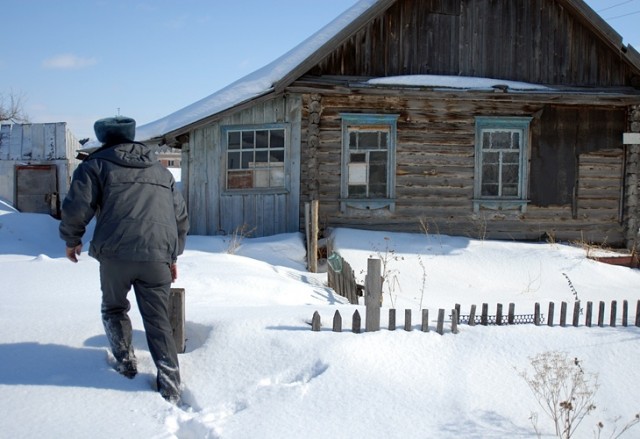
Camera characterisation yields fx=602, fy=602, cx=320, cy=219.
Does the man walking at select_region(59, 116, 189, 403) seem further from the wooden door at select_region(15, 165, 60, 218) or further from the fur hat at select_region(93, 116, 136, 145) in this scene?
the wooden door at select_region(15, 165, 60, 218)

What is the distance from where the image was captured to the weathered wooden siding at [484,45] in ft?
38.4

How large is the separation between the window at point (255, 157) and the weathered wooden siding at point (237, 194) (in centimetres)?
16

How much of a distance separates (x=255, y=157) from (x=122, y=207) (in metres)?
8.13

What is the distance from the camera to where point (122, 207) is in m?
3.78

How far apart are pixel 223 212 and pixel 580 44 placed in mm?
7932

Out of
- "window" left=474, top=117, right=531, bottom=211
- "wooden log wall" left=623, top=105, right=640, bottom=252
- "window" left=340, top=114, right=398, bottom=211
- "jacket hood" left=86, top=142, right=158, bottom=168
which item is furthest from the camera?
"wooden log wall" left=623, top=105, right=640, bottom=252

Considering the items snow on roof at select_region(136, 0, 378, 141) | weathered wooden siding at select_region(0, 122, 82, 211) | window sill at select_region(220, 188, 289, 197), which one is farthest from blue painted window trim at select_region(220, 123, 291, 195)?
weathered wooden siding at select_region(0, 122, 82, 211)

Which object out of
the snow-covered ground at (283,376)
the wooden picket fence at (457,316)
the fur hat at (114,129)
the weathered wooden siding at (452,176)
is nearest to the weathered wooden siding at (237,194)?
the weathered wooden siding at (452,176)

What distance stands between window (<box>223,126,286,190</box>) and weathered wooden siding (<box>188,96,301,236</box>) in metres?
0.16

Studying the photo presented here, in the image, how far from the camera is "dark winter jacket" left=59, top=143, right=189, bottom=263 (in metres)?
3.75

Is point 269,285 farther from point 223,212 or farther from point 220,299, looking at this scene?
point 223,212

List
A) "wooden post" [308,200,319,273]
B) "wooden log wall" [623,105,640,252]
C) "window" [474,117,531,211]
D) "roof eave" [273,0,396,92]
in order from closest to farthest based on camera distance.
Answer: "wooden post" [308,200,319,273], "roof eave" [273,0,396,92], "window" [474,117,531,211], "wooden log wall" [623,105,640,252]

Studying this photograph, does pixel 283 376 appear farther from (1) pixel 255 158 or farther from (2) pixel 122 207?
(1) pixel 255 158

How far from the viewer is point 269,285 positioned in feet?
23.4
